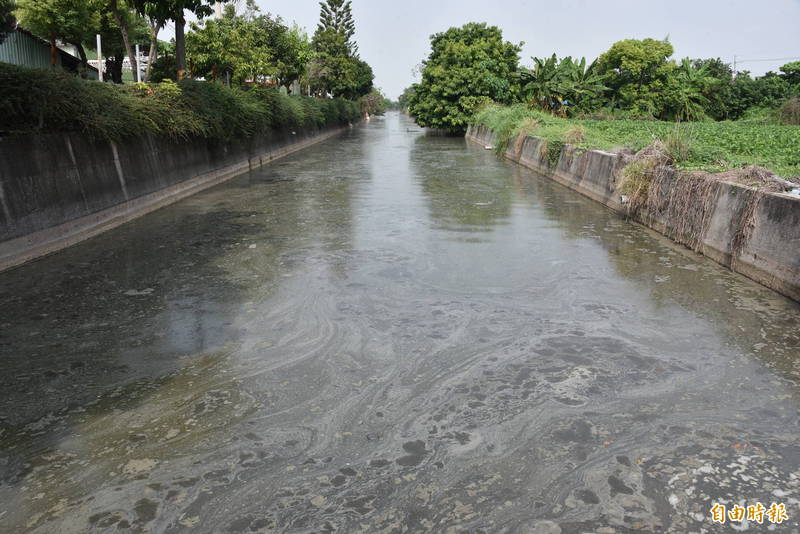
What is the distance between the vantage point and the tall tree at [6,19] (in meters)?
28.2

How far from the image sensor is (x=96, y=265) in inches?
316

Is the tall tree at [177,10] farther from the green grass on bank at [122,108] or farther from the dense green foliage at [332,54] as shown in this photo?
the dense green foliage at [332,54]

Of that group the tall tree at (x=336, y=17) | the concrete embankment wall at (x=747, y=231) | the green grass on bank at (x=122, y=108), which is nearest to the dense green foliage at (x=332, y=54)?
the tall tree at (x=336, y=17)

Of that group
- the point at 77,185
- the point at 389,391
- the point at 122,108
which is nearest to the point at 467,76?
the point at 122,108

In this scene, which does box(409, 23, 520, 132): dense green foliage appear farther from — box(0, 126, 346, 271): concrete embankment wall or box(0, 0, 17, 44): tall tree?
box(0, 126, 346, 271): concrete embankment wall

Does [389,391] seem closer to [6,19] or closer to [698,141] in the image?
[698,141]

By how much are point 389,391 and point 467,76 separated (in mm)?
44222

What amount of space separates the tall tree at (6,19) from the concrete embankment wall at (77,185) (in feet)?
63.9

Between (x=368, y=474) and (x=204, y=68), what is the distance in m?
28.5

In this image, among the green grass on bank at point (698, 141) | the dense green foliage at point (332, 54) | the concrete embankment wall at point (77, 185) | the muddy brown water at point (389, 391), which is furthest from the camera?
the dense green foliage at point (332, 54)

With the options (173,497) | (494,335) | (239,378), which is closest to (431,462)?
(173,497)

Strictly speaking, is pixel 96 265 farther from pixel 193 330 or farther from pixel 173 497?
pixel 173 497

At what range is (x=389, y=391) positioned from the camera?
179 inches

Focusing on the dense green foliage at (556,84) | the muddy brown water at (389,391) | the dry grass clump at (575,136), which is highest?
the dense green foliage at (556,84)
